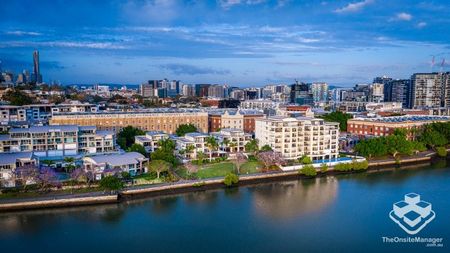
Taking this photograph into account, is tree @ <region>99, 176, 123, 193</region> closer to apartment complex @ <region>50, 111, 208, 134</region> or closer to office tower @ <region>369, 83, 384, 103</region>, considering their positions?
apartment complex @ <region>50, 111, 208, 134</region>

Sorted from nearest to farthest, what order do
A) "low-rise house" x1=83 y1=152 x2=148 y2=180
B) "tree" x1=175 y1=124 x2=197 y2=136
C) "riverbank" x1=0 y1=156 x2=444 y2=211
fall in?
"riverbank" x1=0 y1=156 x2=444 y2=211
"low-rise house" x1=83 y1=152 x2=148 y2=180
"tree" x1=175 y1=124 x2=197 y2=136

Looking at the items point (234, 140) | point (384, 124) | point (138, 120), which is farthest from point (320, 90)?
point (234, 140)

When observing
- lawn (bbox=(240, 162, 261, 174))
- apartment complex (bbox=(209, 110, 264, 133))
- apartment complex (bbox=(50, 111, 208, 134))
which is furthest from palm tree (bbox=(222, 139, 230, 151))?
apartment complex (bbox=(50, 111, 208, 134))

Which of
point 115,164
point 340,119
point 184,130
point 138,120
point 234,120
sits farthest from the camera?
point 340,119

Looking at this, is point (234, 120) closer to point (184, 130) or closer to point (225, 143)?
point (184, 130)

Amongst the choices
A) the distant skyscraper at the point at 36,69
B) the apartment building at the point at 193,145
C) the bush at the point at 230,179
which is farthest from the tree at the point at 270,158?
the distant skyscraper at the point at 36,69
